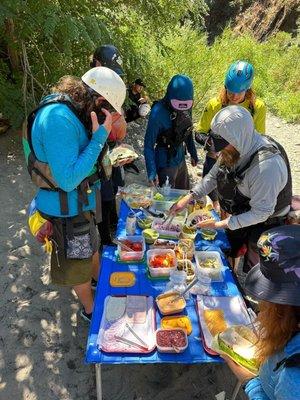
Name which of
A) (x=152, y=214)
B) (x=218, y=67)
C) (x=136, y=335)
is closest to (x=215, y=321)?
(x=136, y=335)

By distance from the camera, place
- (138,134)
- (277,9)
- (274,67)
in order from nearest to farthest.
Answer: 1. (138,134)
2. (274,67)
3. (277,9)

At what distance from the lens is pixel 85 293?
2.88 m

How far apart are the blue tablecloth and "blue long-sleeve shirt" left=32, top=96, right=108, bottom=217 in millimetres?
748

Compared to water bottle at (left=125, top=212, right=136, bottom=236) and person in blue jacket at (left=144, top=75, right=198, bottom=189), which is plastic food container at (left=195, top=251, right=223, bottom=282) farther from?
person in blue jacket at (left=144, top=75, right=198, bottom=189)

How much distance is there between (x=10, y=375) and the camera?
273 centimetres

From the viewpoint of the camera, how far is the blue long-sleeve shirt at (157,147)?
11.6 ft

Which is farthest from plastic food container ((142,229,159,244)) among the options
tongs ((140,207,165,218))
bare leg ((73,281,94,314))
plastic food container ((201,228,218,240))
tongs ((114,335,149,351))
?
tongs ((114,335,149,351))

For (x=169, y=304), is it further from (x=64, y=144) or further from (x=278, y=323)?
(x=64, y=144)

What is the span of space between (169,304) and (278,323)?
3.50 feet

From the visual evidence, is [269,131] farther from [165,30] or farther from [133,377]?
[133,377]

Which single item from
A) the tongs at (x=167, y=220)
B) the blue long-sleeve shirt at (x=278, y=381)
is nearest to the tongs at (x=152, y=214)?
the tongs at (x=167, y=220)

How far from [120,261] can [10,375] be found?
3.98 feet

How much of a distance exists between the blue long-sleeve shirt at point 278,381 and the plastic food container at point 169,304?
2.37 ft

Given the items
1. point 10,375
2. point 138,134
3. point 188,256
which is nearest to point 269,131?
point 138,134
